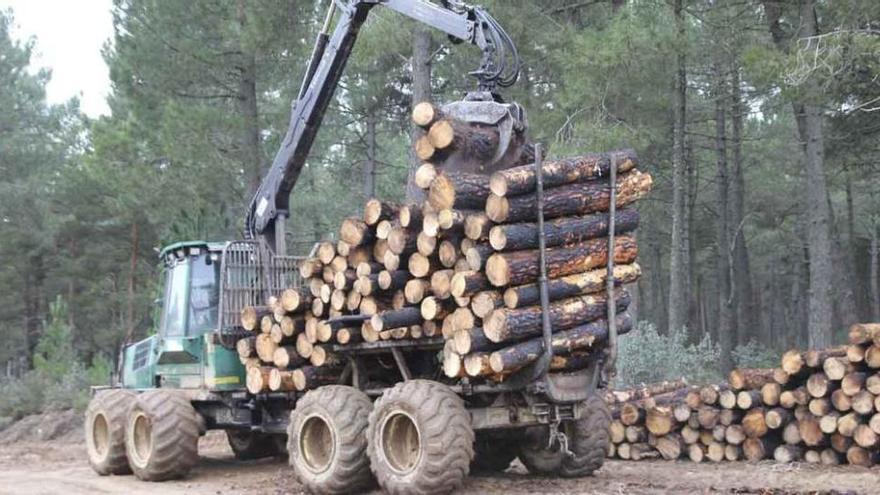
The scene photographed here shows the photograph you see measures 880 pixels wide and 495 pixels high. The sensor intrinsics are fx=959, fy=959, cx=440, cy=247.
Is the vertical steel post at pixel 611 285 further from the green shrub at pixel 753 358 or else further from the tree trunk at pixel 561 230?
the green shrub at pixel 753 358

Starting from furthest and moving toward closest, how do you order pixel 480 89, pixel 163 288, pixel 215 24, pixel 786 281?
pixel 786 281, pixel 215 24, pixel 163 288, pixel 480 89

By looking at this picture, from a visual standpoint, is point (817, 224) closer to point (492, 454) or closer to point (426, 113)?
point (492, 454)

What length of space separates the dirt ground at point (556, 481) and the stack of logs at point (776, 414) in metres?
0.26

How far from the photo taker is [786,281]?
47.7 metres

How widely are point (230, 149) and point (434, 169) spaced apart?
14510 mm

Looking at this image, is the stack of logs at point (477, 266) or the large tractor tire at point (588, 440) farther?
the large tractor tire at point (588, 440)

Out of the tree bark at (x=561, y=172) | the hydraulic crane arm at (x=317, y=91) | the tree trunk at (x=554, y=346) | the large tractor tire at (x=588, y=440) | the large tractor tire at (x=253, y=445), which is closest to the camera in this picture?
the tree trunk at (x=554, y=346)

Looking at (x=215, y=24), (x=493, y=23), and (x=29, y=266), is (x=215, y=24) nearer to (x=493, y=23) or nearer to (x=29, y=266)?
(x=493, y=23)

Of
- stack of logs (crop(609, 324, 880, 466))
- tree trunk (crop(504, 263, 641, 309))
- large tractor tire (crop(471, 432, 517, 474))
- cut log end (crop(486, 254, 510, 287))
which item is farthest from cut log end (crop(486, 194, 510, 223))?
stack of logs (crop(609, 324, 880, 466))

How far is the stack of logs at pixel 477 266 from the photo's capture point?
7.88 m

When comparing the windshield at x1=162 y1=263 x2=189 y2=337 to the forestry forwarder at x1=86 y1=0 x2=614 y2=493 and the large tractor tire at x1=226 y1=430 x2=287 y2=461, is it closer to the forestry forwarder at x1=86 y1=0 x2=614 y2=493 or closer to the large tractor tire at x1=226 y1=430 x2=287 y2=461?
→ the forestry forwarder at x1=86 y1=0 x2=614 y2=493

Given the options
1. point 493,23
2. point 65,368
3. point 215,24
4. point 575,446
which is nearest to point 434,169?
point 493,23

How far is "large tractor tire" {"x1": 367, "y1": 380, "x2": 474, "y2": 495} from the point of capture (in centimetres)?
780

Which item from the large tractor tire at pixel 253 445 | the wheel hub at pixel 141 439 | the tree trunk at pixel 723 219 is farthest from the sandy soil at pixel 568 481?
the tree trunk at pixel 723 219
